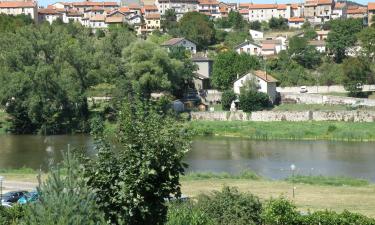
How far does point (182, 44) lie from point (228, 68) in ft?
43.7

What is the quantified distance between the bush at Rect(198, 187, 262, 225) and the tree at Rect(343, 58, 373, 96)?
29736mm

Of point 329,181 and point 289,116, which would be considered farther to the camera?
point 289,116

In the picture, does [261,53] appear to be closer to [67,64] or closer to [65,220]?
[67,64]

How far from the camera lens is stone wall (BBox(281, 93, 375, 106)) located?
130ft

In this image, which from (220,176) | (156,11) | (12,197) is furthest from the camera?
(156,11)

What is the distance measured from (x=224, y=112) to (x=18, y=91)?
10462mm

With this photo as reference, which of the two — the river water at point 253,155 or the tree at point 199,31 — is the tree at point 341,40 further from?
the river water at point 253,155

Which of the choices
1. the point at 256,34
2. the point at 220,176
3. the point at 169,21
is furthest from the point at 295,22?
the point at 220,176

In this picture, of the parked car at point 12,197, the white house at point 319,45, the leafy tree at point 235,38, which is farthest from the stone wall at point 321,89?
the parked car at point 12,197

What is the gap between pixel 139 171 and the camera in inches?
378

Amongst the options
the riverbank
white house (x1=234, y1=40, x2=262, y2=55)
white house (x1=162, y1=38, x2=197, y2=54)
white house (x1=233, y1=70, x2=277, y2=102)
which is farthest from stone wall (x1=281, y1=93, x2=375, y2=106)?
the riverbank

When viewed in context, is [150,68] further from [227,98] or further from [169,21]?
[169,21]

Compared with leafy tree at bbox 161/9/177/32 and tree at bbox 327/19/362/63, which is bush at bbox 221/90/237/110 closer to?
tree at bbox 327/19/362/63

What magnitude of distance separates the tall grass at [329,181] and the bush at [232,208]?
7924mm
